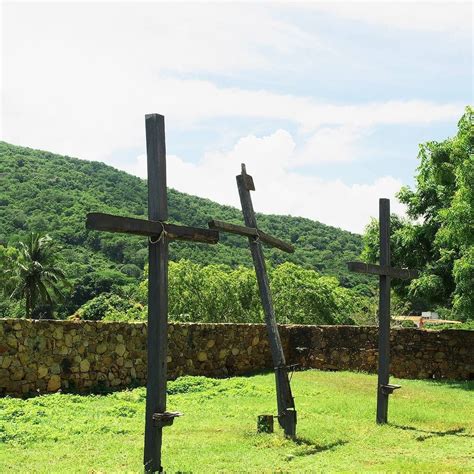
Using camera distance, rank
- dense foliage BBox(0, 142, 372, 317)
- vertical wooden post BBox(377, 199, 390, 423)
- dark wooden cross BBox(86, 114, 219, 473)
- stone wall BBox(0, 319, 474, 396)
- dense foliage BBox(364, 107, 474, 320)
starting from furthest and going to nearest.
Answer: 1. dense foliage BBox(0, 142, 372, 317)
2. dense foliage BBox(364, 107, 474, 320)
3. stone wall BBox(0, 319, 474, 396)
4. vertical wooden post BBox(377, 199, 390, 423)
5. dark wooden cross BBox(86, 114, 219, 473)

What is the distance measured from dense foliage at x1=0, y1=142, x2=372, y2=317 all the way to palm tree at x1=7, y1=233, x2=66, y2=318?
5.03 feet

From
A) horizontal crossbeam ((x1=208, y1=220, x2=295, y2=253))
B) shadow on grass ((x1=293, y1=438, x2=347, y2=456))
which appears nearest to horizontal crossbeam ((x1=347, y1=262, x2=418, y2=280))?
horizontal crossbeam ((x1=208, y1=220, x2=295, y2=253))

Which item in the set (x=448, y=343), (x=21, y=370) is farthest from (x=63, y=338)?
(x=448, y=343)

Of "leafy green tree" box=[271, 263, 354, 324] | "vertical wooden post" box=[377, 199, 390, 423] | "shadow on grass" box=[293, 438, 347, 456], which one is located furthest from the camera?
"leafy green tree" box=[271, 263, 354, 324]

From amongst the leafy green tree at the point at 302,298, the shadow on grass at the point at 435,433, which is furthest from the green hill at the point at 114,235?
the shadow on grass at the point at 435,433

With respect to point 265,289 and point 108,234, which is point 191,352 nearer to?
point 265,289

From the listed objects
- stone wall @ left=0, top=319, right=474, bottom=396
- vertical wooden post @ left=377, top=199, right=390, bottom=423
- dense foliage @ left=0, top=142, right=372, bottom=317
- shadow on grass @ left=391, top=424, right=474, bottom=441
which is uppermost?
dense foliage @ left=0, top=142, right=372, bottom=317

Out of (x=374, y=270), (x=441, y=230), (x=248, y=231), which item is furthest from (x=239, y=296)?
(x=248, y=231)

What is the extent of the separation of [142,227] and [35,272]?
144ft

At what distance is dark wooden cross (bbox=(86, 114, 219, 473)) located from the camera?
6609 mm

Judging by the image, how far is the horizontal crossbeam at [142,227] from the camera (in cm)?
630

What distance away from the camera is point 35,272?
48.6m

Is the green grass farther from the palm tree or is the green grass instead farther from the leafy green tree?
the palm tree

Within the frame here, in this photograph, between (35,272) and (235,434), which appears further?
(35,272)
